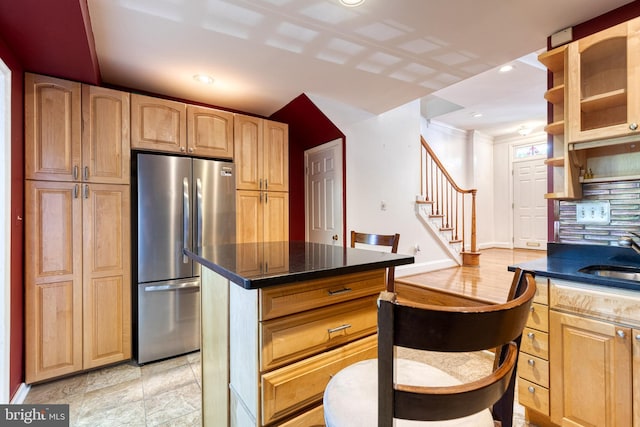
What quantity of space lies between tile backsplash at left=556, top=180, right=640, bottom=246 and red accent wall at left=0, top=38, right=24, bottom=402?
3.70m

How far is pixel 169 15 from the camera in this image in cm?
182

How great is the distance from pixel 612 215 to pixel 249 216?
2891mm

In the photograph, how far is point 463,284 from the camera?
3.55 meters

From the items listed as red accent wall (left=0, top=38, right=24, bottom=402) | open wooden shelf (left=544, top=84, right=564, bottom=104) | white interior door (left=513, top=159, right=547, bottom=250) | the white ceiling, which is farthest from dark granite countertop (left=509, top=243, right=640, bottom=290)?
white interior door (left=513, top=159, right=547, bottom=250)

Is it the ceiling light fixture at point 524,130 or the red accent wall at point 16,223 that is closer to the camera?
the red accent wall at point 16,223

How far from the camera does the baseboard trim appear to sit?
74.1 inches

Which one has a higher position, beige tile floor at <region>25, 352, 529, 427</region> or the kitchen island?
the kitchen island

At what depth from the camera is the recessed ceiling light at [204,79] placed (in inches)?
105

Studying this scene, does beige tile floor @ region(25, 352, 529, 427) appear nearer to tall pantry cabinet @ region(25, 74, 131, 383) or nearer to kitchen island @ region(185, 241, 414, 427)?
tall pantry cabinet @ region(25, 74, 131, 383)

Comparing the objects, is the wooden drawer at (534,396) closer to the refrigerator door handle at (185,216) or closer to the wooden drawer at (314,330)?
the wooden drawer at (314,330)

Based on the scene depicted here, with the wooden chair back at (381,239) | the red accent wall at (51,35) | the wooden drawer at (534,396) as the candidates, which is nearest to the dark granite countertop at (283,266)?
the wooden chair back at (381,239)

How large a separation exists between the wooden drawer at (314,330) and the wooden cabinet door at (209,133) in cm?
230

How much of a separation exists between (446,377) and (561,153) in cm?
192

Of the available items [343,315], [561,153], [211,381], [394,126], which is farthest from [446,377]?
[394,126]
